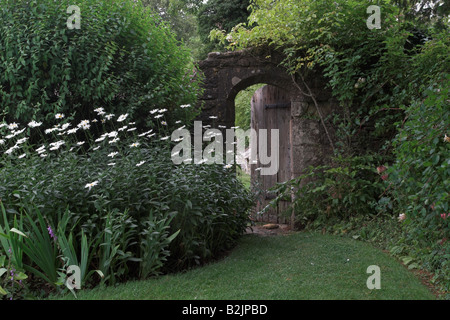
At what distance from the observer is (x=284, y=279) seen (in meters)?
3.28

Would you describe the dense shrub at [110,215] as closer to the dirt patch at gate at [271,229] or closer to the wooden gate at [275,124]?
the dirt patch at gate at [271,229]

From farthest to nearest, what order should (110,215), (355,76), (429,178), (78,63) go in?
(355,76), (78,63), (429,178), (110,215)

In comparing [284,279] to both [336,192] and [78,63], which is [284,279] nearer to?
[336,192]

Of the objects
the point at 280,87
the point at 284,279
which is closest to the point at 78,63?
the point at 280,87

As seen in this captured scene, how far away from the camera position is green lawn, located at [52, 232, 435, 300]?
2.94 metres

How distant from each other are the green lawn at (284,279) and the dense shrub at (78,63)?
90.7 inches

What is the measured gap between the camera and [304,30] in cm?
559

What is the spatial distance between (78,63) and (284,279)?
3.42 meters

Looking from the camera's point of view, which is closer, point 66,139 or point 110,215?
point 110,215

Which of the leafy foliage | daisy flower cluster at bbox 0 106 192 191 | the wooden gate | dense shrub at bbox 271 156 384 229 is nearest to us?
daisy flower cluster at bbox 0 106 192 191

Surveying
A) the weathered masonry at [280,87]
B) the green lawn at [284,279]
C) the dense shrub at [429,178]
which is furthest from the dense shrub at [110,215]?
the weathered masonry at [280,87]

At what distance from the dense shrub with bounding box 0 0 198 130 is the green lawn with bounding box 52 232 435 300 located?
2.30 metres

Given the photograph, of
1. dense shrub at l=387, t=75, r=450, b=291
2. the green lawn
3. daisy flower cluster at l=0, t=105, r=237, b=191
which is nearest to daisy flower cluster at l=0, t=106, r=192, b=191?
daisy flower cluster at l=0, t=105, r=237, b=191

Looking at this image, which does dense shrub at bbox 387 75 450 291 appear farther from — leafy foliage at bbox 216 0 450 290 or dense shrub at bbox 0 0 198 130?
dense shrub at bbox 0 0 198 130
